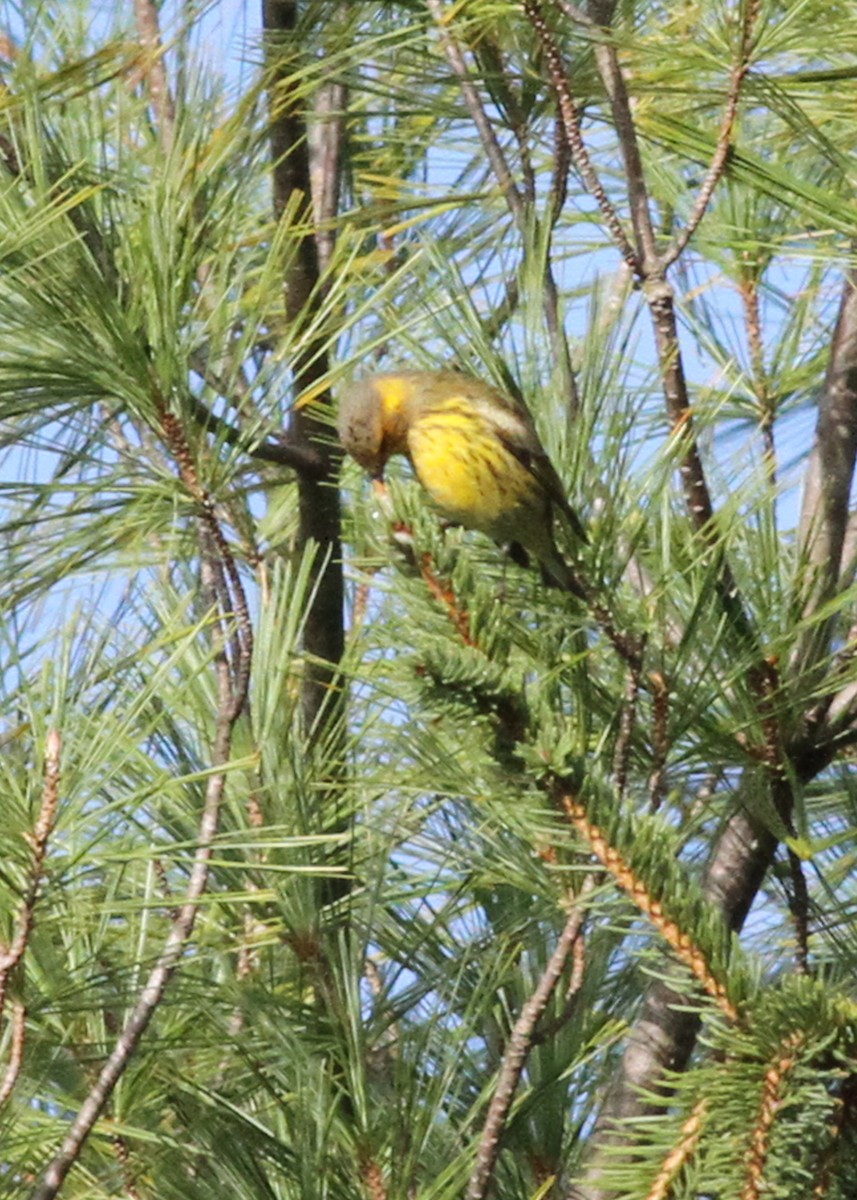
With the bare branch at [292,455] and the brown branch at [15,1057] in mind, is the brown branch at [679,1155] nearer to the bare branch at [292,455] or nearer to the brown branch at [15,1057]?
the brown branch at [15,1057]

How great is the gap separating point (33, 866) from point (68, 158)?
2.35ft

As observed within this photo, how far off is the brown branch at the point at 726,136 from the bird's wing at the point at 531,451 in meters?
0.18

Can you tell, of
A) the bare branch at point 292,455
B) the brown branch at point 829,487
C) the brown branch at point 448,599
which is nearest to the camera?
the brown branch at point 448,599

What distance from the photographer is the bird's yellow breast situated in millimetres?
1804

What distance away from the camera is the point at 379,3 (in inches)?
70.7

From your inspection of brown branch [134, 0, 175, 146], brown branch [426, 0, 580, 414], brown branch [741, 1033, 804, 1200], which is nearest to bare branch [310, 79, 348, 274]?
brown branch [134, 0, 175, 146]

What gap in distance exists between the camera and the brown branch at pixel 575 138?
1.29 meters

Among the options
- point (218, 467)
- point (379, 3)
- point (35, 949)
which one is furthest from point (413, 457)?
point (35, 949)

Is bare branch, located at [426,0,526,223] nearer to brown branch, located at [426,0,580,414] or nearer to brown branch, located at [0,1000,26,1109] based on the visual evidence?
brown branch, located at [426,0,580,414]

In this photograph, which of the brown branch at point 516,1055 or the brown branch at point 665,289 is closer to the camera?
the brown branch at point 516,1055

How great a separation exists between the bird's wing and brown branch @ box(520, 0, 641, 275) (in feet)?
0.56

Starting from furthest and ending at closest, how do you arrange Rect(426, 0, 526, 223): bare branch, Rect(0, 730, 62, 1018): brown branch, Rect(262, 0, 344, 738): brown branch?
Rect(262, 0, 344, 738): brown branch → Rect(426, 0, 526, 223): bare branch → Rect(0, 730, 62, 1018): brown branch

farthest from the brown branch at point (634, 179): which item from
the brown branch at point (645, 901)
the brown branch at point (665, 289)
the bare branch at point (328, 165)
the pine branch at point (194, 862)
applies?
the bare branch at point (328, 165)

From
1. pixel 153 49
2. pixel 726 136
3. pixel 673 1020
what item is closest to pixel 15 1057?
pixel 673 1020
